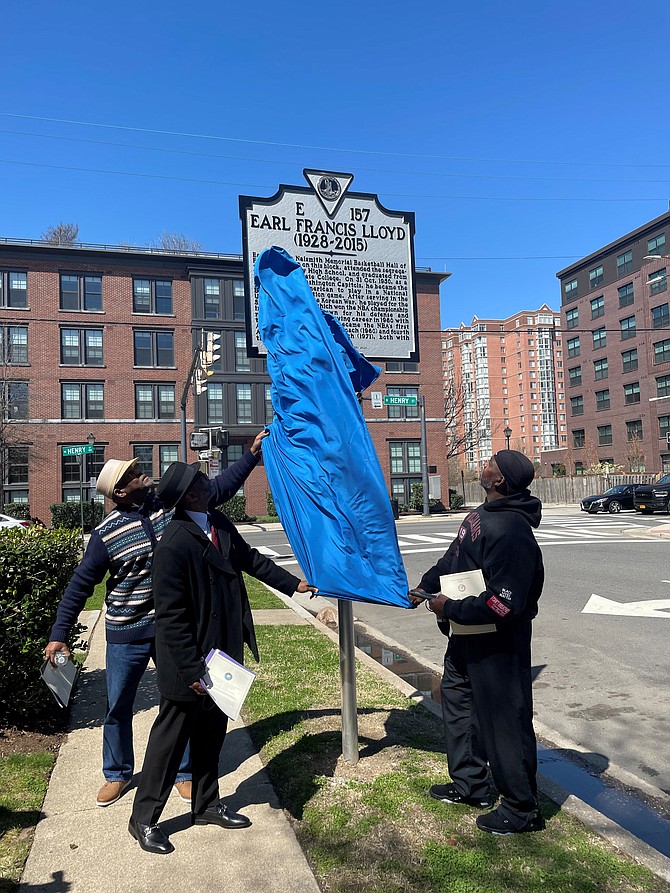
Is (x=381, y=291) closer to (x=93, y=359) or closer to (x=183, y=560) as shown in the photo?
(x=183, y=560)

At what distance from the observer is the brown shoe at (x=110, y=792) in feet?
12.6

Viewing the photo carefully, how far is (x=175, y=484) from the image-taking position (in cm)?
339

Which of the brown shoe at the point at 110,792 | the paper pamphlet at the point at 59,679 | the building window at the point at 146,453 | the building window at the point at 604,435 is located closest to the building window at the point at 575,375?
Result: the building window at the point at 604,435

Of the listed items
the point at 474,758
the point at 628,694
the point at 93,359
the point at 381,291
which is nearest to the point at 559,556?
the point at 628,694

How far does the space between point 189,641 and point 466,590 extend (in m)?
1.39

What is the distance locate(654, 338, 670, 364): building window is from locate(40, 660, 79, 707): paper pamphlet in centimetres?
6025

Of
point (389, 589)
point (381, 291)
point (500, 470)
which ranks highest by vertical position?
point (381, 291)

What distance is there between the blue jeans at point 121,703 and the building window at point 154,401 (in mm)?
36459

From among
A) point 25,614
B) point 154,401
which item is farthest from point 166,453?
point 25,614

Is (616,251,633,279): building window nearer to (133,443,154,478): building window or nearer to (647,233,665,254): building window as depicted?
(647,233,665,254): building window

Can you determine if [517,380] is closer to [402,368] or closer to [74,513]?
[402,368]

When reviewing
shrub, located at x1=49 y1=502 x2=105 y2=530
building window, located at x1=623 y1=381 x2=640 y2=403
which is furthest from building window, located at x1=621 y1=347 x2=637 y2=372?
shrub, located at x1=49 y1=502 x2=105 y2=530

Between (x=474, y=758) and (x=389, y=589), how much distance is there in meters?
1.00

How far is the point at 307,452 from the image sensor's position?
395 centimetres
